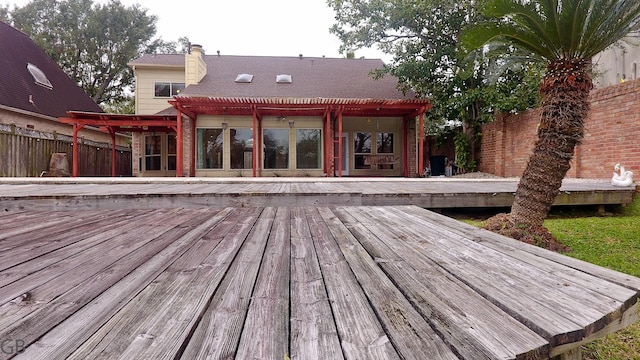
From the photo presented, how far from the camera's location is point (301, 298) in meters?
1.03

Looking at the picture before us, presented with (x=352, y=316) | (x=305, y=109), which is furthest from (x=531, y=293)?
(x=305, y=109)

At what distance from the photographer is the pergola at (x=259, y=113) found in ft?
32.1

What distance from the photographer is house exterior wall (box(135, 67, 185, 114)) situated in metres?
13.0

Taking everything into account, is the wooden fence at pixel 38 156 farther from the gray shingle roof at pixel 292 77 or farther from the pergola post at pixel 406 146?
the pergola post at pixel 406 146

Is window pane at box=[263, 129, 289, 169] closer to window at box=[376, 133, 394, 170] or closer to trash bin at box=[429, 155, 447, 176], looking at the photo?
window at box=[376, 133, 394, 170]

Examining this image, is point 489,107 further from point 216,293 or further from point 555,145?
point 216,293

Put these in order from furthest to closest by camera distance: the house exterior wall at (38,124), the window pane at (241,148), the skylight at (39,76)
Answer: the skylight at (39,76) → the window pane at (241,148) → the house exterior wall at (38,124)

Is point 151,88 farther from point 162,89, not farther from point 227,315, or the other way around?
point 227,315

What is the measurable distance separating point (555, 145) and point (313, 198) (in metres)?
2.85

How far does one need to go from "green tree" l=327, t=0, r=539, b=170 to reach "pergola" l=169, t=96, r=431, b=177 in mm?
1446

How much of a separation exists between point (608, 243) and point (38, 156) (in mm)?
15461

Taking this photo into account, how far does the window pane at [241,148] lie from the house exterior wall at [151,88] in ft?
12.7

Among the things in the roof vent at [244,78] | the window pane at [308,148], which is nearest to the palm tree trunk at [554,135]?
the window pane at [308,148]

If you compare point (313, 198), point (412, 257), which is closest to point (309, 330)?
point (412, 257)
